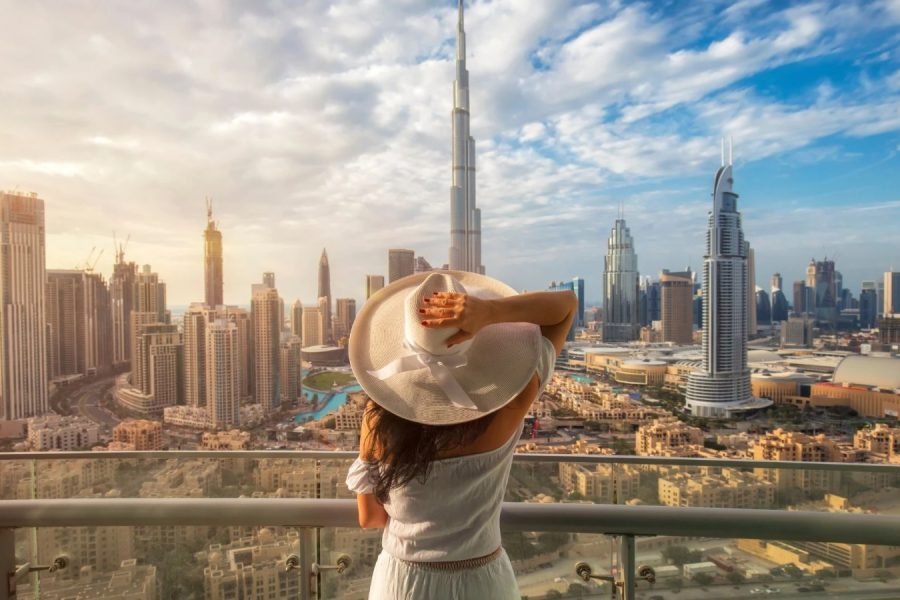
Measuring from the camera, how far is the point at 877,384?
310 inches

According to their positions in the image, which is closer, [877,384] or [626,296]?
[877,384]

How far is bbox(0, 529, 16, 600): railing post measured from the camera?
4.30 feet

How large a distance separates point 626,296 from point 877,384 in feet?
15.5

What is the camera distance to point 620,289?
11.8 m

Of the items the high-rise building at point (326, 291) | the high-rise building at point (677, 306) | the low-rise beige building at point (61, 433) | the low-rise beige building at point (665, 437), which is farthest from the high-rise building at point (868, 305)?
the low-rise beige building at point (61, 433)

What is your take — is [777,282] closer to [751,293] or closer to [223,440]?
[751,293]

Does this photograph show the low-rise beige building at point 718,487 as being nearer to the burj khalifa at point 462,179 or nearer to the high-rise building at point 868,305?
A: the high-rise building at point 868,305

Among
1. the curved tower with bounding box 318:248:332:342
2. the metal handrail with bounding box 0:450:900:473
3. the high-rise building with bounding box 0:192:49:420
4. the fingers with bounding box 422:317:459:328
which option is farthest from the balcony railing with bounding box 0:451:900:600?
the high-rise building with bounding box 0:192:49:420

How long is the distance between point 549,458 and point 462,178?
16.4m

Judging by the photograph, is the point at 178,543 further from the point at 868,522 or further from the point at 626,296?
the point at 626,296

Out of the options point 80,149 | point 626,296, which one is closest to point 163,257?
point 80,149

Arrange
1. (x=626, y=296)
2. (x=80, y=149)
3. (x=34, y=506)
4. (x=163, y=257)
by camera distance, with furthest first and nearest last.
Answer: (x=626, y=296) → (x=163, y=257) → (x=80, y=149) → (x=34, y=506)

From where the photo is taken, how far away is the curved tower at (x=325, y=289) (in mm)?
6873

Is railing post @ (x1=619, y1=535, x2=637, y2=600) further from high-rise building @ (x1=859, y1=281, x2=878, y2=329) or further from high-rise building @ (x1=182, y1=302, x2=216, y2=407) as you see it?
high-rise building @ (x1=859, y1=281, x2=878, y2=329)
